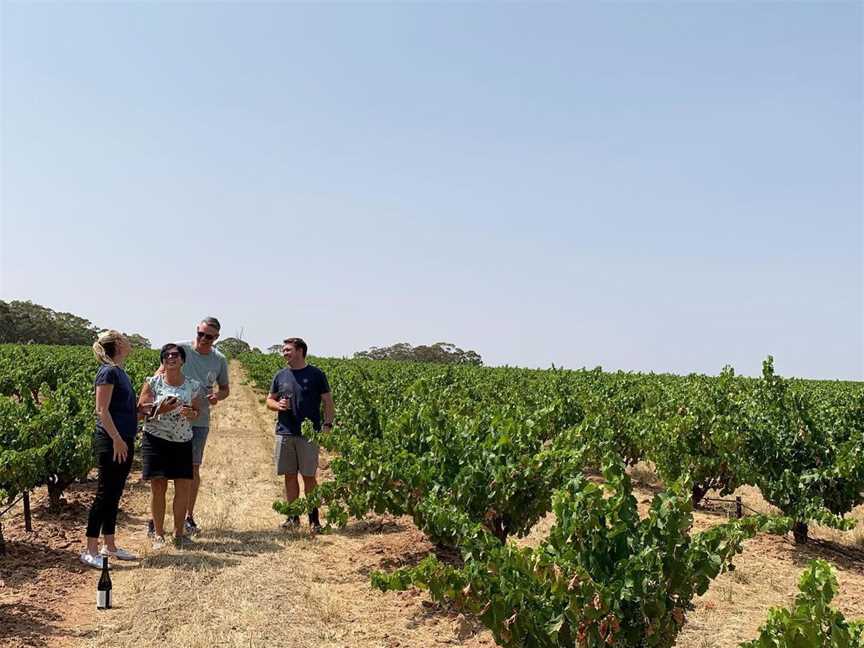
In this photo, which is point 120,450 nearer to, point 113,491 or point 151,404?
point 113,491

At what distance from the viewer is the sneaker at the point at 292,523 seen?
809 centimetres

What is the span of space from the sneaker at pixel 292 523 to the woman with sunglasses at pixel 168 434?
1.30 meters

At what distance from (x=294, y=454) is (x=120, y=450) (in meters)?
2.24

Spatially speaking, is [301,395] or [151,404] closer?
[151,404]

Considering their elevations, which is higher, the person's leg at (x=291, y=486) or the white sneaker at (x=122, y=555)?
the person's leg at (x=291, y=486)

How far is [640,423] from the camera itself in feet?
37.7

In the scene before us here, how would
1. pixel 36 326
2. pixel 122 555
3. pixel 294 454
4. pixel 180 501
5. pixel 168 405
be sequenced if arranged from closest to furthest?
pixel 122 555 → pixel 168 405 → pixel 180 501 → pixel 294 454 → pixel 36 326

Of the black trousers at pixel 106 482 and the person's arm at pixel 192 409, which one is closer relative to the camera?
the black trousers at pixel 106 482

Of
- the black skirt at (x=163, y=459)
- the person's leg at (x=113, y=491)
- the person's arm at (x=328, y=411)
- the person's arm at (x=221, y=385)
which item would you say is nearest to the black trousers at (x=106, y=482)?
the person's leg at (x=113, y=491)

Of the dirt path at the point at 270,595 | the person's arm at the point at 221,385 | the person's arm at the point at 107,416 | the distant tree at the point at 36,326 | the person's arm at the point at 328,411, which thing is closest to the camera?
the dirt path at the point at 270,595

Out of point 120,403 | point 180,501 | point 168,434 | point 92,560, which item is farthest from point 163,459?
point 92,560

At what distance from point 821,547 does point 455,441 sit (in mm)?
4805

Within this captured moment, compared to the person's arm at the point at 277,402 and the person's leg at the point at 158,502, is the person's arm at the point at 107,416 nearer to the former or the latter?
the person's leg at the point at 158,502

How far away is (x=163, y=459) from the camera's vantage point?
6.93 meters
